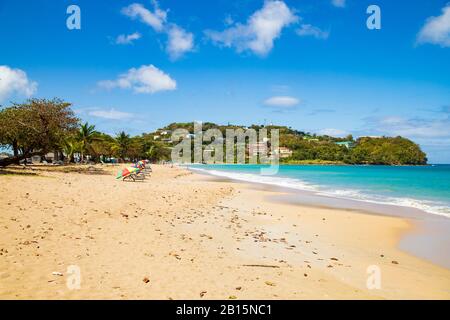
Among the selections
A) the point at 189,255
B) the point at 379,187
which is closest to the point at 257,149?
the point at 379,187

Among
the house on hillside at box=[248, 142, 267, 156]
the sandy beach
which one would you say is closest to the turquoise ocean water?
the sandy beach

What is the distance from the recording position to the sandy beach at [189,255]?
16.5ft

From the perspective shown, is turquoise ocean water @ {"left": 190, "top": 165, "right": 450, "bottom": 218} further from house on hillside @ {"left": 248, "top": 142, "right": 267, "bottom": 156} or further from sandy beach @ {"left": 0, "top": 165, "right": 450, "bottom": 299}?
house on hillside @ {"left": 248, "top": 142, "right": 267, "bottom": 156}

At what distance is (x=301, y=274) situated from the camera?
6.12m

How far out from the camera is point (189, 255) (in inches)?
268

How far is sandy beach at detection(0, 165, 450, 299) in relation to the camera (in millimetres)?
5020

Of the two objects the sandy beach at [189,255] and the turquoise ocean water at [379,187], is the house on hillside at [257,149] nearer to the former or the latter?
the turquoise ocean water at [379,187]

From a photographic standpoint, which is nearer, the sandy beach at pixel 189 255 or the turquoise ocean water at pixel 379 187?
the sandy beach at pixel 189 255

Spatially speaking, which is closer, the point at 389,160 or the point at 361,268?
the point at 361,268

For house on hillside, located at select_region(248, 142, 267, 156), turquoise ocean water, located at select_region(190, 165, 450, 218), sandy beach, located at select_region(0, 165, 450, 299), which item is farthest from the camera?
house on hillside, located at select_region(248, 142, 267, 156)

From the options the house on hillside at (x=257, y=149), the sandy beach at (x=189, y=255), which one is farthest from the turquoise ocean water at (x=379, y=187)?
the house on hillside at (x=257, y=149)
